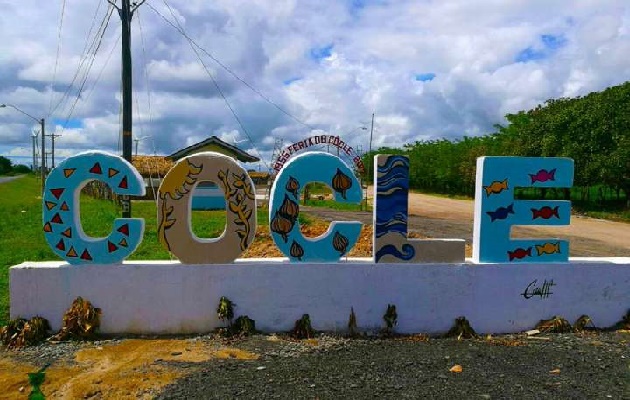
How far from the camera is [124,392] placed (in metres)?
5.21

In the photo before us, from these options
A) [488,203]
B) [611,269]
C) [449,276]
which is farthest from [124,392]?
[611,269]

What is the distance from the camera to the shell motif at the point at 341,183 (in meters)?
7.12

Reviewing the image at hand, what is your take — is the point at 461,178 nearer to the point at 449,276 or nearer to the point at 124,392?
the point at 449,276

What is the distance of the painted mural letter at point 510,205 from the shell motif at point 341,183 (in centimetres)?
178

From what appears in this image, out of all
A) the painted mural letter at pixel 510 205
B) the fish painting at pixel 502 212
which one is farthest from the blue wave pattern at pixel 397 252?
the fish painting at pixel 502 212

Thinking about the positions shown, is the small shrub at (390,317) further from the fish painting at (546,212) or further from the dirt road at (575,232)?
the dirt road at (575,232)

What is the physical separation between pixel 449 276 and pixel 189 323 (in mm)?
3533

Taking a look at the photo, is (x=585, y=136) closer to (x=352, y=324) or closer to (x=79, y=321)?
(x=352, y=324)

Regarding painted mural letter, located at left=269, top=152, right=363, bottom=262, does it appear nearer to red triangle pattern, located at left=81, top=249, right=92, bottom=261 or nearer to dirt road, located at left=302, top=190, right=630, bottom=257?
Answer: red triangle pattern, located at left=81, top=249, right=92, bottom=261

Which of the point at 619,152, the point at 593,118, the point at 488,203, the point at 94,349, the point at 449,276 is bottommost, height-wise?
the point at 94,349

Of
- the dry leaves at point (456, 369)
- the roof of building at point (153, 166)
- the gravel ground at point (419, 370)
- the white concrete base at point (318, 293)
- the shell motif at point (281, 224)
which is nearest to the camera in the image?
the gravel ground at point (419, 370)

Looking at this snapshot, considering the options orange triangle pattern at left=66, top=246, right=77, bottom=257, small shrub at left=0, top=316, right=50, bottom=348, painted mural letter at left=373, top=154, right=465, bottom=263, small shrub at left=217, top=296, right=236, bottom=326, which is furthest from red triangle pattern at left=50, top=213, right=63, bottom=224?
painted mural letter at left=373, top=154, right=465, bottom=263

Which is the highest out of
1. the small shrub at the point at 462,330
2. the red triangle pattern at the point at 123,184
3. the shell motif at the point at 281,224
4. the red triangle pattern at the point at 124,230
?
the red triangle pattern at the point at 123,184

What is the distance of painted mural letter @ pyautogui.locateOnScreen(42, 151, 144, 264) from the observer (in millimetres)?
Result: 6926
